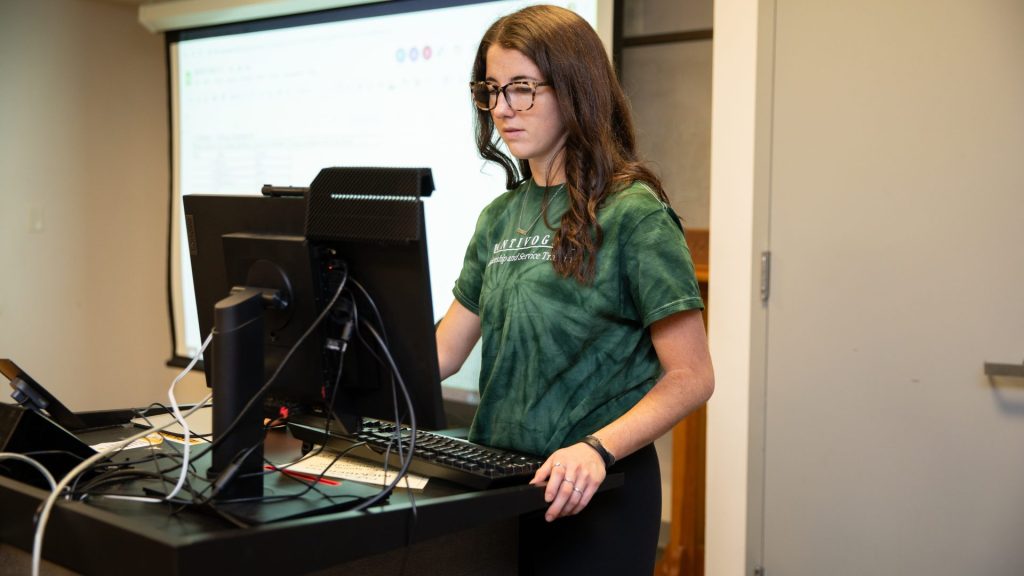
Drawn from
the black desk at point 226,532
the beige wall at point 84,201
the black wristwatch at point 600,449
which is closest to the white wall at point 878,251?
the black wristwatch at point 600,449

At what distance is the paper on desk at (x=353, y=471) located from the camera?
1.07 metres

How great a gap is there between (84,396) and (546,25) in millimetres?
4010

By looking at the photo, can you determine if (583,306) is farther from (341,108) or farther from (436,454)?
(341,108)

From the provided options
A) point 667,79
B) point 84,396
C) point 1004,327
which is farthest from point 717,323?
point 84,396

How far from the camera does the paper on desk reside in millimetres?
1066

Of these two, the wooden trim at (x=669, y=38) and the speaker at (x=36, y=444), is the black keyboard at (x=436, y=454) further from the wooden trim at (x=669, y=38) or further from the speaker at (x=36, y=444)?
the wooden trim at (x=669, y=38)

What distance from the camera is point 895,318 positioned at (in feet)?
7.15

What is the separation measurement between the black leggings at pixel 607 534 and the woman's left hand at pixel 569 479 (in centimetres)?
14

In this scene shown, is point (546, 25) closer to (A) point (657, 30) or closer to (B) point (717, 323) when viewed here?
(B) point (717, 323)

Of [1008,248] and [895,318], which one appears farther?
[895,318]

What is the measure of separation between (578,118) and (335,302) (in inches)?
19.2

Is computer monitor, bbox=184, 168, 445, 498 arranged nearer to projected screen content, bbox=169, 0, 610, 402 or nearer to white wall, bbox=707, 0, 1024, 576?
white wall, bbox=707, 0, 1024, 576

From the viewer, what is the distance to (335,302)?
1.02 meters

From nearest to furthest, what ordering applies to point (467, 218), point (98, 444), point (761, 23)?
point (98, 444), point (761, 23), point (467, 218)
